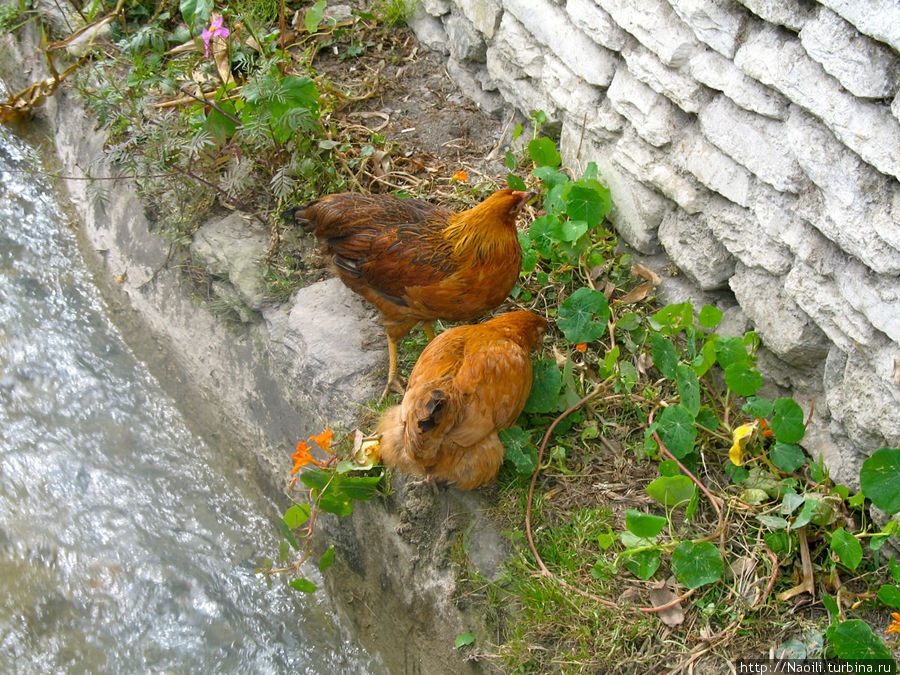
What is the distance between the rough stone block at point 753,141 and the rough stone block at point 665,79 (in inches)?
2.3

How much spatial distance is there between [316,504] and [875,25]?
2369 mm

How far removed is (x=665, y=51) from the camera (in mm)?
2852

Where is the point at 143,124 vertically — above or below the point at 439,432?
below

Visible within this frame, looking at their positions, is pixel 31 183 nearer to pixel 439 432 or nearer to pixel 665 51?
pixel 439 432

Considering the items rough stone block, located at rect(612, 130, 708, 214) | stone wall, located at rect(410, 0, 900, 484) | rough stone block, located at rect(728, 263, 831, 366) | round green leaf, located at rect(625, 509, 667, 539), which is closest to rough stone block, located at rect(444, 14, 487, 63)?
stone wall, located at rect(410, 0, 900, 484)

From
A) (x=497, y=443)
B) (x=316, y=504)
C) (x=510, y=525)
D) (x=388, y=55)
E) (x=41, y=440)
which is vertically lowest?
(x=41, y=440)

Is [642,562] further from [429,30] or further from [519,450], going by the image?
[429,30]

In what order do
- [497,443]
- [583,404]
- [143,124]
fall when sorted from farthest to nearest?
[143,124] < [583,404] < [497,443]

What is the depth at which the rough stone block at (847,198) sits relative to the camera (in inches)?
87.2

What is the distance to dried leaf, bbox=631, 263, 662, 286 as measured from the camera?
3.31 metres

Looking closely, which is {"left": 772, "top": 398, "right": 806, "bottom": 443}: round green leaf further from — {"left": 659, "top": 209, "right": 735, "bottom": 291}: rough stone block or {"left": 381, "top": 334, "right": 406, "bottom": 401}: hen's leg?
{"left": 381, "top": 334, "right": 406, "bottom": 401}: hen's leg

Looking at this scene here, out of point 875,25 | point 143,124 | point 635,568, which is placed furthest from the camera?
point 143,124

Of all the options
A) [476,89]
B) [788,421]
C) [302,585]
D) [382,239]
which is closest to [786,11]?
[788,421]

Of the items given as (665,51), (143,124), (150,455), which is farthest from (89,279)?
(665,51)
